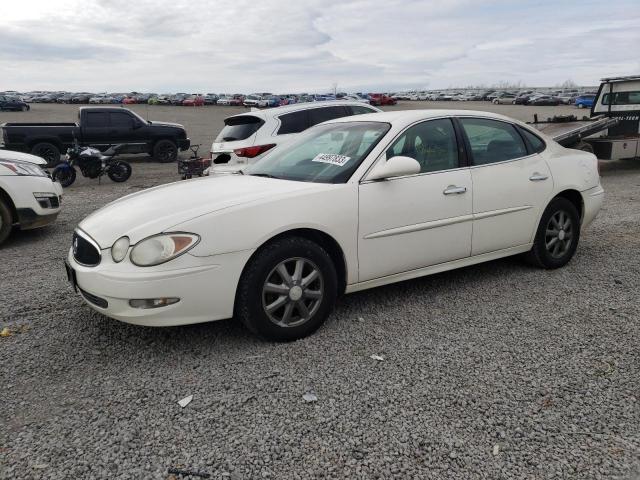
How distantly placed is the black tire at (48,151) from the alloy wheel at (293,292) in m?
13.5

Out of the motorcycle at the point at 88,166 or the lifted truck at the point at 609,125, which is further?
the motorcycle at the point at 88,166

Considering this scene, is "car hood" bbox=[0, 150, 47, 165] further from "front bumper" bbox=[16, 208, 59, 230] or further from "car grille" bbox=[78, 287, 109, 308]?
"car grille" bbox=[78, 287, 109, 308]

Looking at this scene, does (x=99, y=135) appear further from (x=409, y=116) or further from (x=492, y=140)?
(x=492, y=140)

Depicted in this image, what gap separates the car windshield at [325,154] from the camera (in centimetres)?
400

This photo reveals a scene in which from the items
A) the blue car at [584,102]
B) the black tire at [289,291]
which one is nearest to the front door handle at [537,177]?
the black tire at [289,291]

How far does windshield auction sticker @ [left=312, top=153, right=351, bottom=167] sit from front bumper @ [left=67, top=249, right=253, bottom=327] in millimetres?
1089

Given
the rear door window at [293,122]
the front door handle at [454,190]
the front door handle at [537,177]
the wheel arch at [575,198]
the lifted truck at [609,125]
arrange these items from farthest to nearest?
the lifted truck at [609,125] < the rear door window at [293,122] < the wheel arch at [575,198] < the front door handle at [537,177] < the front door handle at [454,190]

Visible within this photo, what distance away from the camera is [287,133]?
9.37m

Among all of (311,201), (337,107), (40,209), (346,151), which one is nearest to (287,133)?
(337,107)

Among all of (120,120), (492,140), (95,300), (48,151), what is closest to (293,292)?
(95,300)

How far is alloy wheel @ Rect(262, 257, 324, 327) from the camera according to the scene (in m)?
3.52

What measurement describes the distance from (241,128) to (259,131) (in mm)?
413

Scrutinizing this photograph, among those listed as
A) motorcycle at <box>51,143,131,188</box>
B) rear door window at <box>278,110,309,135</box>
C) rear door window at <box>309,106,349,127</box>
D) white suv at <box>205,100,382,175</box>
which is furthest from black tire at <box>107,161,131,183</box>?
rear door window at <box>309,106,349,127</box>

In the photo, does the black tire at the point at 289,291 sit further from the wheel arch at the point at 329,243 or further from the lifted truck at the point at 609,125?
the lifted truck at the point at 609,125
